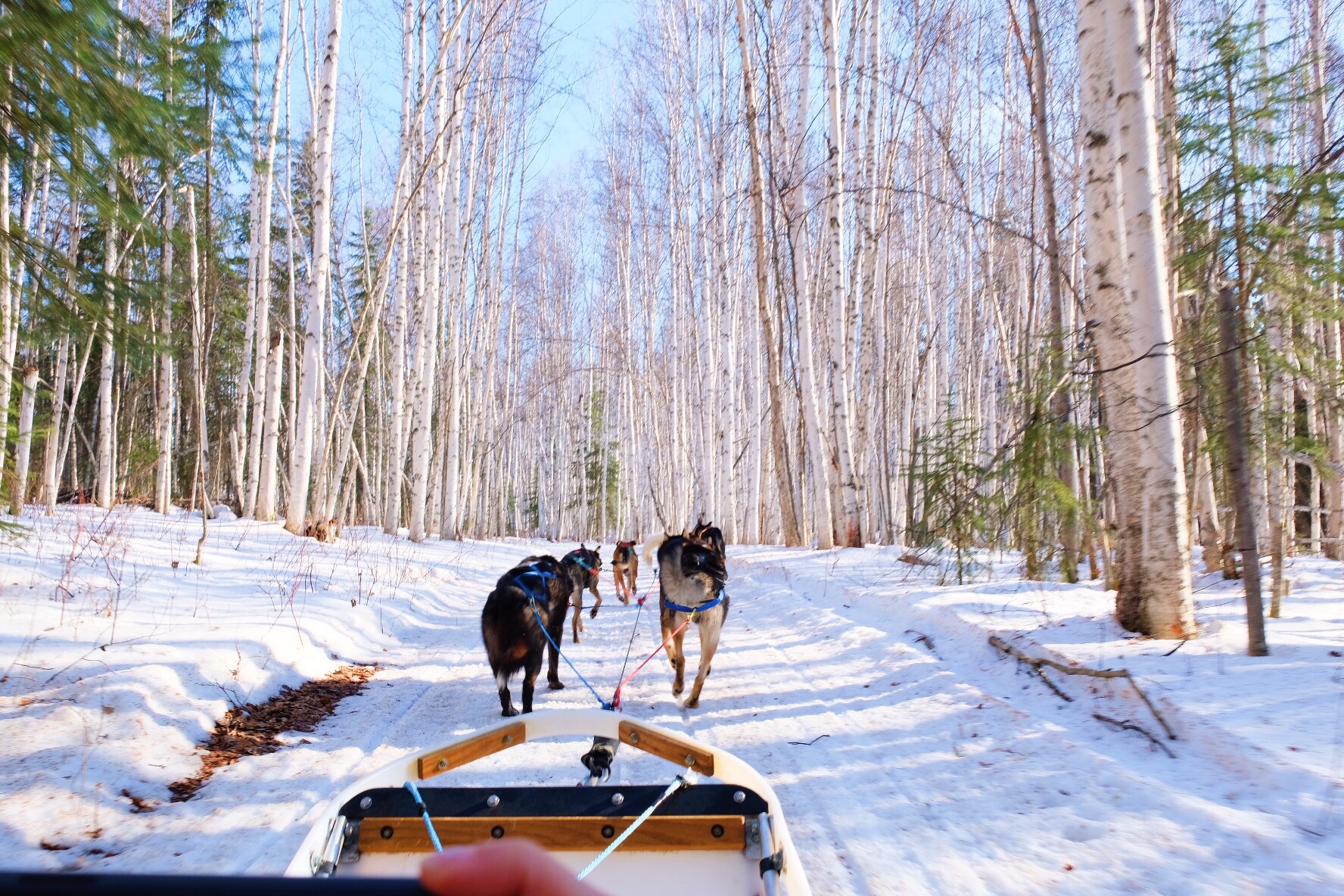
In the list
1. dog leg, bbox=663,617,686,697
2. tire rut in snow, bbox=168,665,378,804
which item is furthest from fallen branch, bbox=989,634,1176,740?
tire rut in snow, bbox=168,665,378,804

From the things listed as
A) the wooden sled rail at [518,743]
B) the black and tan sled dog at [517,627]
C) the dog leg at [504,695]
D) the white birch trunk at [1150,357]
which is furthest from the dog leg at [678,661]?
→ the white birch trunk at [1150,357]

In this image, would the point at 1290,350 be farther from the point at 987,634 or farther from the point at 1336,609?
the point at 987,634

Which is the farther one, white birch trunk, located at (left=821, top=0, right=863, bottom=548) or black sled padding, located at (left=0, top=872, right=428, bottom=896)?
white birch trunk, located at (left=821, top=0, right=863, bottom=548)

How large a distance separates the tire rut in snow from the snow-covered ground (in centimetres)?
9

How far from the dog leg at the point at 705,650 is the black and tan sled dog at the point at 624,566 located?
6335mm

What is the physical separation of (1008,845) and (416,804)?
Result: 2.55 meters

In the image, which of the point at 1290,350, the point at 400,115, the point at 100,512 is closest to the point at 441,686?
the point at 1290,350

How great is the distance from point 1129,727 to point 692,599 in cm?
Answer: 325

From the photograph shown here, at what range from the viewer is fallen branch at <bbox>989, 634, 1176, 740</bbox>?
4090 millimetres

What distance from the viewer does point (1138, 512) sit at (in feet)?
18.1

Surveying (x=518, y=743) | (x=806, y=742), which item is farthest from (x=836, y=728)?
(x=518, y=743)

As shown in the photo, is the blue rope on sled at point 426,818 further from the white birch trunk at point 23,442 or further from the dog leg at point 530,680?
the dog leg at point 530,680

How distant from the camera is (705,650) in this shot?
5973 mm

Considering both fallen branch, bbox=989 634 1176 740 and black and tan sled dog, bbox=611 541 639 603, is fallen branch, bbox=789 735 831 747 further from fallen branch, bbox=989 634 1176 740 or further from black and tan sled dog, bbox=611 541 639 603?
black and tan sled dog, bbox=611 541 639 603
